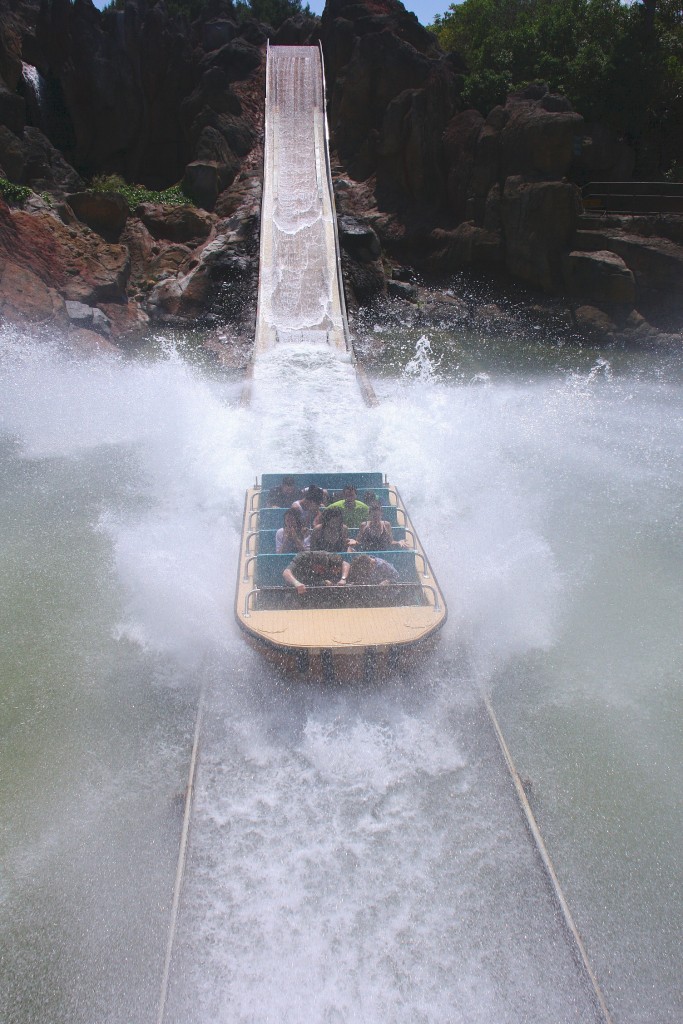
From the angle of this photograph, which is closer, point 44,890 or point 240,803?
point 44,890

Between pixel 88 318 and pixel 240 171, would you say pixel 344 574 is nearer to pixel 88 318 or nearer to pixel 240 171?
pixel 88 318

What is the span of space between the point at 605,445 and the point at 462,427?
2.48 meters

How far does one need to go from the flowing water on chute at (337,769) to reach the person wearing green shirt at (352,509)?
110cm

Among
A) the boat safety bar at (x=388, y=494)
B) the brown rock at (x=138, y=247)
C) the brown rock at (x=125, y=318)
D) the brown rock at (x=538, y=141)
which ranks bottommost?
the brown rock at (x=125, y=318)

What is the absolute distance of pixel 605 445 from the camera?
12484 mm

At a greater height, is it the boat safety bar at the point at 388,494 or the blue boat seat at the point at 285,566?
the blue boat seat at the point at 285,566

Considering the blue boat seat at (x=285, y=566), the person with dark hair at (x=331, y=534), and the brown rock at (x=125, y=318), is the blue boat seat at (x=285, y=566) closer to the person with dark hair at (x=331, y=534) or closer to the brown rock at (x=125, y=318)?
the person with dark hair at (x=331, y=534)

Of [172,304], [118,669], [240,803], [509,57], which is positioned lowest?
[172,304]

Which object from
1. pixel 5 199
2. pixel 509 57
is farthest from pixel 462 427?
pixel 509 57

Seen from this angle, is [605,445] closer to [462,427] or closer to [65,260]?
[462,427]

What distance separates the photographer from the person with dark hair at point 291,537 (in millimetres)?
7121

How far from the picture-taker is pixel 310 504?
7.61 m

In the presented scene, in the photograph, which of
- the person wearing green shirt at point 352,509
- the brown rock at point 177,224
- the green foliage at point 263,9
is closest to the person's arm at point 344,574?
the person wearing green shirt at point 352,509

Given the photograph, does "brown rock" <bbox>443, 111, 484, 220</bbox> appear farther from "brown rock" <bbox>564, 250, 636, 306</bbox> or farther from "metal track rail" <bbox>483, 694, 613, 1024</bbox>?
"metal track rail" <bbox>483, 694, 613, 1024</bbox>
